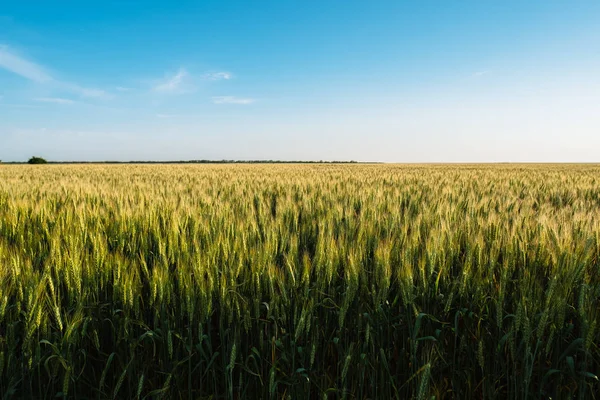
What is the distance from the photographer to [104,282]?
1.79 m

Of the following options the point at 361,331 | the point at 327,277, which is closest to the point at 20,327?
the point at 327,277

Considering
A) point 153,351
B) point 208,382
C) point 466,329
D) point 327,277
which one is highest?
point 327,277

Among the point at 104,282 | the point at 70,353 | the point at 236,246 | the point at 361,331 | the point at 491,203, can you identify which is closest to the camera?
the point at 70,353

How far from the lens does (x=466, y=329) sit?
1.52m

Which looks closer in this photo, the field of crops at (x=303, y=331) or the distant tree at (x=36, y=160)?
the field of crops at (x=303, y=331)

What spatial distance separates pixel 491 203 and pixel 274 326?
3297 mm

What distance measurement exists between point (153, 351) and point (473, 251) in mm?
1573

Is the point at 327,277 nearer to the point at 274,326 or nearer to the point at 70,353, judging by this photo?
the point at 274,326

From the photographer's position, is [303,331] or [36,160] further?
[36,160]

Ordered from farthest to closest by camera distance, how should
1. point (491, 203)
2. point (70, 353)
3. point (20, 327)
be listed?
point (491, 203) → point (20, 327) → point (70, 353)

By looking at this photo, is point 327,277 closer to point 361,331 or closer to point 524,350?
point 361,331

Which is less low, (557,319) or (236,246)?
(236,246)

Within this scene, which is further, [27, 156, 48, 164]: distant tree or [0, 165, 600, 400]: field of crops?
[27, 156, 48, 164]: distant tree

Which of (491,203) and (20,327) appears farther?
(491,203)
